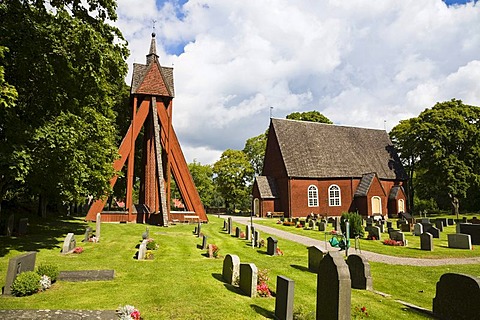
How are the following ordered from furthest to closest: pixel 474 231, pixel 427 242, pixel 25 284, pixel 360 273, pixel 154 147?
pixel 154 147
pixel 474 231
pixel 427 242
pixel 360 273
pixel 25 284

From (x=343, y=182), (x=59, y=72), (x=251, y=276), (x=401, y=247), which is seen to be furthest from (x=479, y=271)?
(x=343, y=182)

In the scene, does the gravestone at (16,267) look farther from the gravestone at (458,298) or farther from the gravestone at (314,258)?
the gravestone at (458,298)

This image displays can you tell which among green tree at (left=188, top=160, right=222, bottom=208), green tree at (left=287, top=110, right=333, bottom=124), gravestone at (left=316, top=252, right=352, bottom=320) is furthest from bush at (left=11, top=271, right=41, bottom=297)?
green tree at (left=188, top=160, right=222, bottom=208)

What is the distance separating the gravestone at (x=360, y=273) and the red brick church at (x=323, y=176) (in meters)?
31.1

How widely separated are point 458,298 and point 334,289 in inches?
117

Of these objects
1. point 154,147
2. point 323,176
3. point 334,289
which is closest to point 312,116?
point 323,176

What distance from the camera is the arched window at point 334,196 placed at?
142 ft

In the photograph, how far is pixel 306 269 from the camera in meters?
12.6

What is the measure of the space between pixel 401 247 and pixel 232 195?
39.6 m

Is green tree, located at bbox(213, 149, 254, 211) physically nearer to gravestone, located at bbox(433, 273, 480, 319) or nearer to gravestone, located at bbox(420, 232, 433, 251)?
gravestone, located at bbox(420, 232, 433, 251)

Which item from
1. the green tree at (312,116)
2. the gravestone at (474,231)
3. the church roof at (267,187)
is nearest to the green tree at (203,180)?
the green tree at (312,116)

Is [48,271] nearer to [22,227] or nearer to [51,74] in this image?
[51,74]

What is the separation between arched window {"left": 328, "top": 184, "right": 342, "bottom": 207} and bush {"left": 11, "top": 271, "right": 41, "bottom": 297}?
38116mm

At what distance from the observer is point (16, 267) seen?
902 cm
